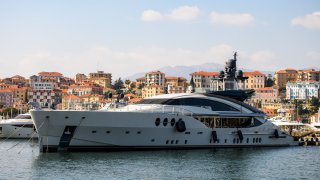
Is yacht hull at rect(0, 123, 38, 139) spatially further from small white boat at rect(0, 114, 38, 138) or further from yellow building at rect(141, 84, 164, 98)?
yellow building at rect(141, 84, 164, 98)

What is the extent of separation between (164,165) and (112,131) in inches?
240

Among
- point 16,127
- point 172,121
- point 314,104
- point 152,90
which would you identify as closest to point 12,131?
point 16,127

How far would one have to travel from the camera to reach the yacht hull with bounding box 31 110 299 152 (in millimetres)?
43844

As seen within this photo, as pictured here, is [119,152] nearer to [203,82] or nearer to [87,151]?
[87,151]

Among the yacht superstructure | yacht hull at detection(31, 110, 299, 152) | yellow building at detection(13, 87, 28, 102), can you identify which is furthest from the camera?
yellow building at detection(13, 87, 28, 102)

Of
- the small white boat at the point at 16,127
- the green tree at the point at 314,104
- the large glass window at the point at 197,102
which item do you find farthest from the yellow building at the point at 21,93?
the large glass window at the point at 197,102

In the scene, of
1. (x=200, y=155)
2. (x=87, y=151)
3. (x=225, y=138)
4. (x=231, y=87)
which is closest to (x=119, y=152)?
(x=87, y=151)

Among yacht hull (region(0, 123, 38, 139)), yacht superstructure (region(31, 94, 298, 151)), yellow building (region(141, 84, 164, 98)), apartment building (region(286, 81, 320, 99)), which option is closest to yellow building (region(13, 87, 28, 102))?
yellow building (region(141, 84, 164, 98))

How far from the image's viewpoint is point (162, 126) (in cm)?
4631

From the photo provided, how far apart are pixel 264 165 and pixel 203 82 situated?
156 m

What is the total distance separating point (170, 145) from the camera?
47.2 m

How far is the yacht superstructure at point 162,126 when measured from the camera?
44.1m

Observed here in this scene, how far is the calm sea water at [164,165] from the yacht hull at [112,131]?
66cm

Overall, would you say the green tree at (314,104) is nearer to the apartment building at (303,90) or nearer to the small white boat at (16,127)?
the apartment building at (303,90)
